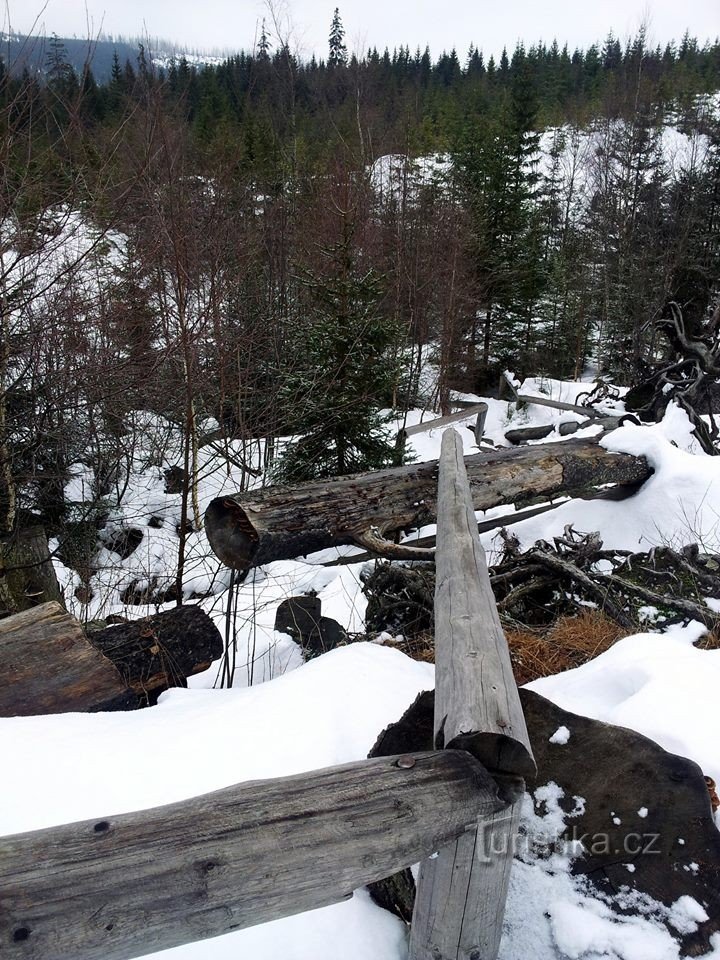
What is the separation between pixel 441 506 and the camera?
3.73m

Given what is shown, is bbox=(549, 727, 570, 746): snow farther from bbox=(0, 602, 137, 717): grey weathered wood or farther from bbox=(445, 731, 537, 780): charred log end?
bbox=(0, 602, 137, 717): grey weathered wood

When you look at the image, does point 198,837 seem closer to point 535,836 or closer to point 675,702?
point 535,836

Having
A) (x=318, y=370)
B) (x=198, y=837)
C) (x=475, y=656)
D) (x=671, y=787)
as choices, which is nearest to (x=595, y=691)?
(x=671, y=787)

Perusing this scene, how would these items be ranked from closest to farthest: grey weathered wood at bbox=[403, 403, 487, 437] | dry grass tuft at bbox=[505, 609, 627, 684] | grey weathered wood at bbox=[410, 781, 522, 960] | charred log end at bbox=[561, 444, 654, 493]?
grey weathered wood at bbox=[410, 781, 522, 960] → dry grass tuft at bbox=[505, 609, 627, 684] → charred log end at bbox=[561, 444, 654, 493] → grey weathered wood at bbox=[403, 403, 487, 437]

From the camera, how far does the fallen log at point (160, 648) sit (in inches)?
145

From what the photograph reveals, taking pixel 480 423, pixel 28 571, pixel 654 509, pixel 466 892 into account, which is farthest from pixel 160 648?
pixel 480 423

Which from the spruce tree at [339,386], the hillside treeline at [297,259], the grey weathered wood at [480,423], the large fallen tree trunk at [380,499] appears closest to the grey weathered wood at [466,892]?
the large fallen tree trunk at [380,499]

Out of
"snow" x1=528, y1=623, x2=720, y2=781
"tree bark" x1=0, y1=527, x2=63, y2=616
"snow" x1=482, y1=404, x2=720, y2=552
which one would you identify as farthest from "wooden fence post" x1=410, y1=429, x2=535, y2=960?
"tree bark" x1=0, y1=527, x2=63, y2=616

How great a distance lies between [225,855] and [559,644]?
2767mm

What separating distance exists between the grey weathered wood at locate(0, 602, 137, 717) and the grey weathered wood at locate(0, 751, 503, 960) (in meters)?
2.26

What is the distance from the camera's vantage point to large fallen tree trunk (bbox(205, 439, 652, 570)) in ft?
13.1

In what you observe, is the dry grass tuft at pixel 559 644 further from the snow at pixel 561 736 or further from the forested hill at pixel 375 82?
the forested hill at pixel 375 82

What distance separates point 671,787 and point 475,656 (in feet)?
2.39

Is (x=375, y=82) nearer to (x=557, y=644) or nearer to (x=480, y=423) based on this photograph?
(x=480, y=423)
